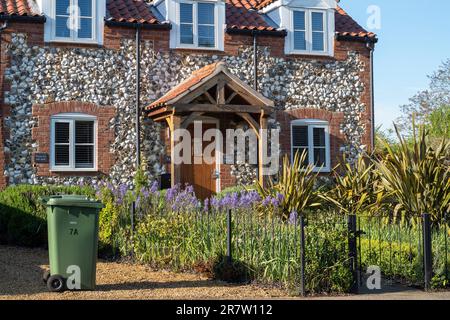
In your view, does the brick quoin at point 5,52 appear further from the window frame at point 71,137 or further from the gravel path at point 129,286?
the gravel path at point 129,286

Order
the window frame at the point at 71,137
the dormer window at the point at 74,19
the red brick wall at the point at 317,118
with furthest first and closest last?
the red brick wall at the point at 317,118
the dormer window at the point at 74,19
the window frame at the point at 71,137

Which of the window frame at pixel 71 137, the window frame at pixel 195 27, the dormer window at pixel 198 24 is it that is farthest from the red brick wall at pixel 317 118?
the window frame at pixel 71 137

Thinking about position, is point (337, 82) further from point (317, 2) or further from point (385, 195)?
point (385, 195)

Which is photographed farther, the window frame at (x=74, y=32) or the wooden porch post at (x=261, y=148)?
the window frame at (x=74, y=32)

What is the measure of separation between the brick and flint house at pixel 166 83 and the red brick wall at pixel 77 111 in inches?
1.1

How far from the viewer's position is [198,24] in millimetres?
19891

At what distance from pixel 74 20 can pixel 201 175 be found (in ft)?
17.9

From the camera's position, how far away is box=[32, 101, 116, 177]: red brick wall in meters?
18.2

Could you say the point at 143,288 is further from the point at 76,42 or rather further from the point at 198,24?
the point at 198,24

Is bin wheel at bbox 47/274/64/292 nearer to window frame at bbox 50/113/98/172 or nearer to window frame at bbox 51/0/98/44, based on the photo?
window frame at bbox 50/113/98/172

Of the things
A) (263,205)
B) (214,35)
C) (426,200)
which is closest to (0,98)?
(214,35)

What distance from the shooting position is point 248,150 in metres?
19.9

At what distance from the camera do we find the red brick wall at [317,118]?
20.2m

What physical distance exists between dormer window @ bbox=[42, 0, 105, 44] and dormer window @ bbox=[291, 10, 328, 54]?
18.8 feet
